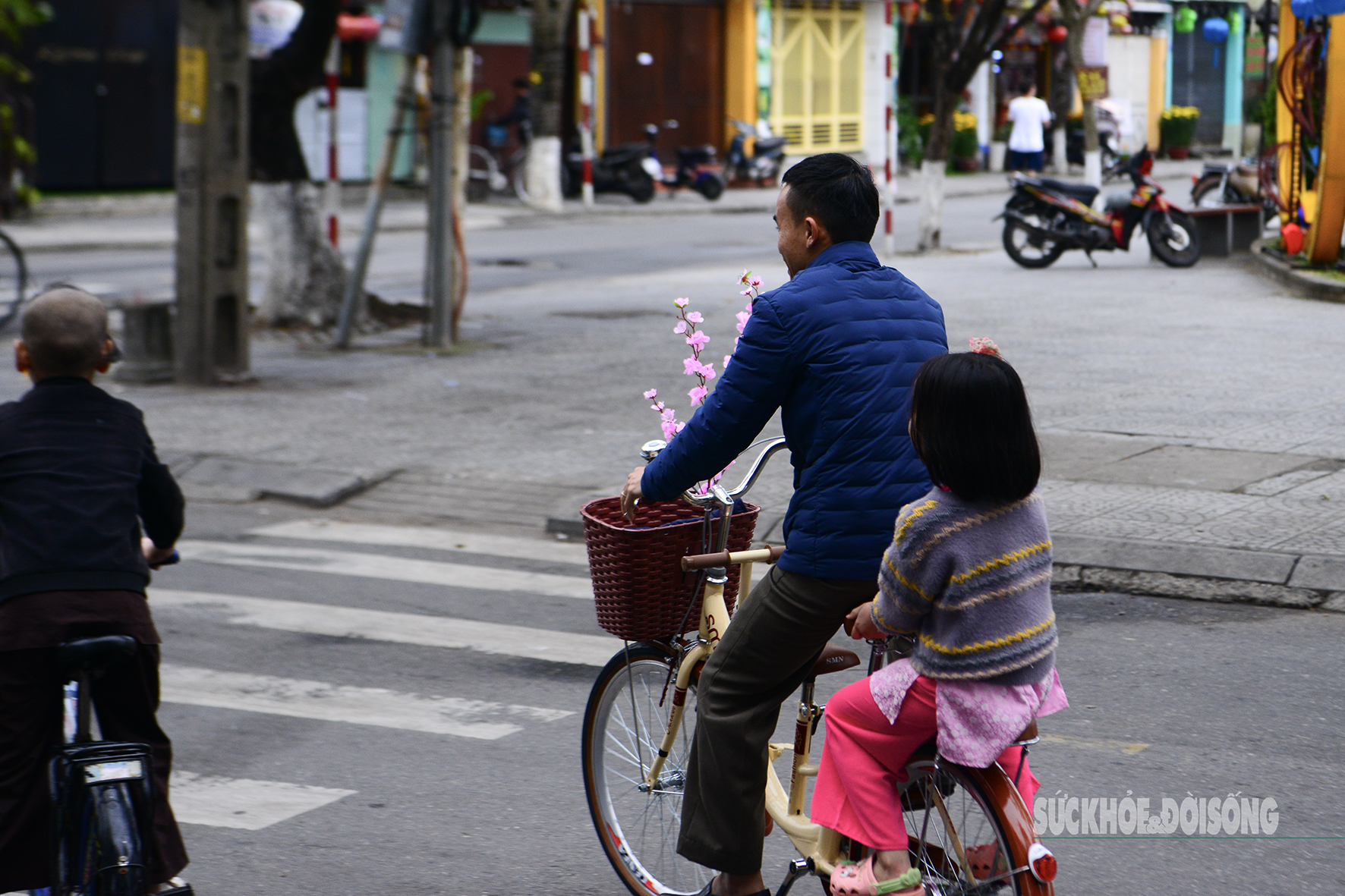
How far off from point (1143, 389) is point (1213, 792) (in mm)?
6375

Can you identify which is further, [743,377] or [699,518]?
[699,518]

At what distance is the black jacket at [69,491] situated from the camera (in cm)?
328

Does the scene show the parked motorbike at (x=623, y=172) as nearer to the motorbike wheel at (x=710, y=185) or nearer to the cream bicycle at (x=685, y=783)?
the motorbike wheel at (x=710, y=185)

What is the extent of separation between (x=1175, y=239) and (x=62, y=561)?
1641 cm

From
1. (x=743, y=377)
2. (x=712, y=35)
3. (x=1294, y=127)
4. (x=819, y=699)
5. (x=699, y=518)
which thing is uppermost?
(x=712, y=35)

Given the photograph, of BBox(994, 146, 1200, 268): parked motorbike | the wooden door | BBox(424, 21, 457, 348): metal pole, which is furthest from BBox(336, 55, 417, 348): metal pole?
the wooden door

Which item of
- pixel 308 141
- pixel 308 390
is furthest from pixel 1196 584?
pixel 308 141

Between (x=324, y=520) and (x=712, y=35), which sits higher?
(x=712, y=35)

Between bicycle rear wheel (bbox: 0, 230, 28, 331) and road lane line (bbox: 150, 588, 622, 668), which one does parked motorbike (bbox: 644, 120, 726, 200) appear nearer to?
bicycle rear wheel (bbox: 0, 230, 28, 331)

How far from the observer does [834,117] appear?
3944 cm

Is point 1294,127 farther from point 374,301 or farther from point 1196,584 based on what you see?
point 1196,584

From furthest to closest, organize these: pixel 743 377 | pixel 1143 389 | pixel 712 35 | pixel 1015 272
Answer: pixel 712 35 → pixel 1015 272 → pixel 1143 389 → pixel 743 377

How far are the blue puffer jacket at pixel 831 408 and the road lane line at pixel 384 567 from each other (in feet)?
11.9

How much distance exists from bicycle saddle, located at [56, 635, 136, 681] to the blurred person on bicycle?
0.09 m
